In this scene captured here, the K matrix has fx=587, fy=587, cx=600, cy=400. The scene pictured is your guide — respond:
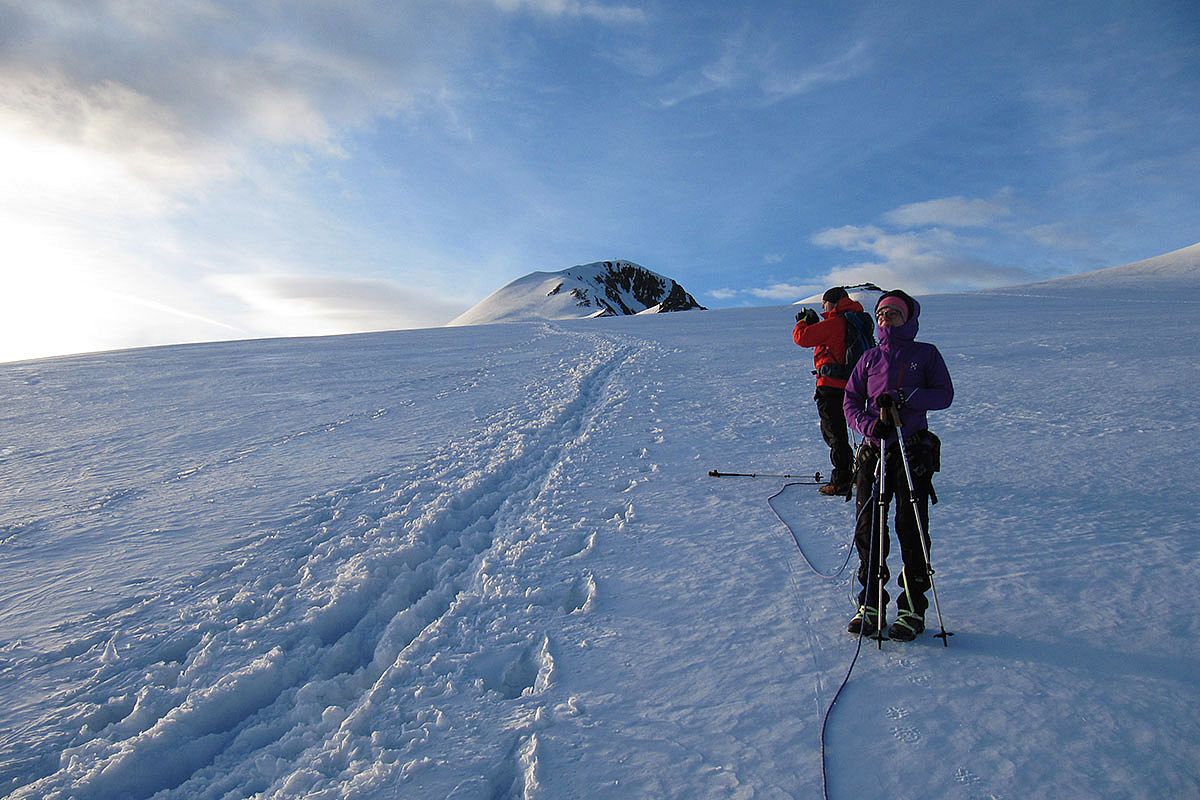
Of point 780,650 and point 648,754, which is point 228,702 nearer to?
point 648,754

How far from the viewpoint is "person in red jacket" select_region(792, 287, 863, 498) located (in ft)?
19.3

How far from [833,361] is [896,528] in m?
2.98

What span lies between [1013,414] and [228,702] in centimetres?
937

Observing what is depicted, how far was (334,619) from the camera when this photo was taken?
13.3ft

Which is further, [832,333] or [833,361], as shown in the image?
[833,361]

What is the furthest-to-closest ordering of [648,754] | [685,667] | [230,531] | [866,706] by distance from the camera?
[230,531]
[685,667]
[866,706]
[648,754]

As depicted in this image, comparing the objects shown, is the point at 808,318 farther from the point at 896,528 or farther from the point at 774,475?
the point at 896,528

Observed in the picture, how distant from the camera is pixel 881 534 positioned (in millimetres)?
3379

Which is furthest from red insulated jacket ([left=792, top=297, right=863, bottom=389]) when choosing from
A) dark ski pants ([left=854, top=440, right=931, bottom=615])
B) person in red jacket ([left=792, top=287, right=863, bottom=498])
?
dark ski pants ([left=854, top=440, right=931, bottom=615])

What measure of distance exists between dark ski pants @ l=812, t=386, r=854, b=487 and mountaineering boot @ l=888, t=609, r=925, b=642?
8.72 feet

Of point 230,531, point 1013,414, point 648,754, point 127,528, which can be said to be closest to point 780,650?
point 648,754

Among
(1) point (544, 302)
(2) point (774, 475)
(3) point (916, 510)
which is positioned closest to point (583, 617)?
(3) point (916, 510)

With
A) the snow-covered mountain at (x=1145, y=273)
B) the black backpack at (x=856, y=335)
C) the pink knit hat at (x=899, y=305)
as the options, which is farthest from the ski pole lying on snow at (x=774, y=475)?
the snow-covered mountain at (x=1145, y=273)

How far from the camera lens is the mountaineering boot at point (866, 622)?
3379 mm
